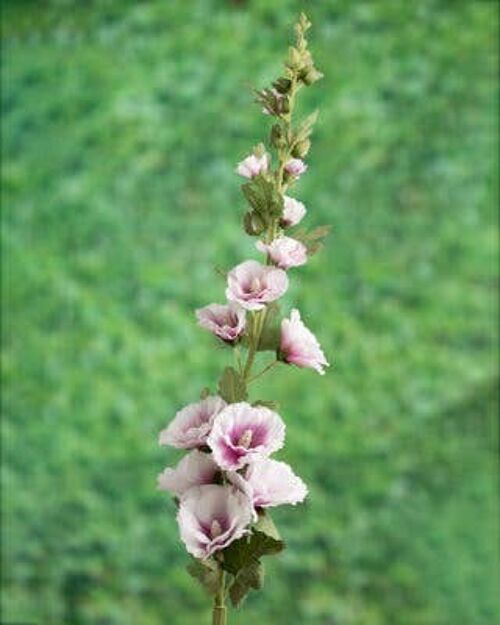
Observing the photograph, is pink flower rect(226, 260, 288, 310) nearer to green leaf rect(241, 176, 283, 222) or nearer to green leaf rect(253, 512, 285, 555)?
green leaf rect(241, 176, 283, 222)

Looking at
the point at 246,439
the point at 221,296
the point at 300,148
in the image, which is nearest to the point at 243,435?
the point at 246,439

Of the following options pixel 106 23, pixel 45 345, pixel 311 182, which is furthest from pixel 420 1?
pixel 45 345

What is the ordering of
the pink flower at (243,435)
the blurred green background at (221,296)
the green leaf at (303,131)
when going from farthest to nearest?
1. the blurred green background at (221,296)
2. the green leaf at (303,131)
3. the pink flower at (243,435)

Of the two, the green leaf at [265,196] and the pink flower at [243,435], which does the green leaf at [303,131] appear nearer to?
the green leaf at [265,196]

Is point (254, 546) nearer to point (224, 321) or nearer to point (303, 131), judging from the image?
point (224, 321)

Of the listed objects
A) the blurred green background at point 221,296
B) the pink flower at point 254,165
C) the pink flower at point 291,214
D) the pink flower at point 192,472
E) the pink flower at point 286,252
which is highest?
the blurred green background at point 221,296

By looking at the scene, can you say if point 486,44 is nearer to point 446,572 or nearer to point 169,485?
point 446,572

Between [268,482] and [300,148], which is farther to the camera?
[300,148]

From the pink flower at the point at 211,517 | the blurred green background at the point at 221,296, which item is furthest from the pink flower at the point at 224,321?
the blurred green background at the point at 221,296
